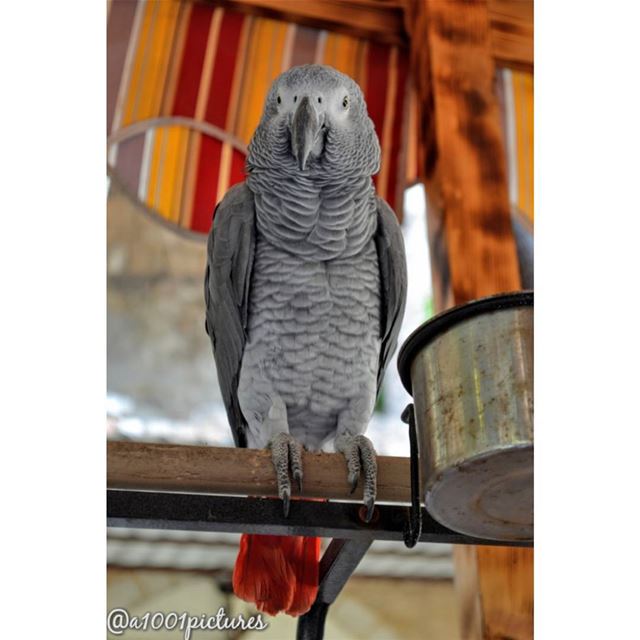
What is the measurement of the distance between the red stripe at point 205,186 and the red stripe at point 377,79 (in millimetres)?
316

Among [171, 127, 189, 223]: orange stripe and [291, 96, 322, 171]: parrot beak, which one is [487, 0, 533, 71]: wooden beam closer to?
[291, 96, 322, 171]: parrot beak

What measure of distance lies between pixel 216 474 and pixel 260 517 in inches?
2.4

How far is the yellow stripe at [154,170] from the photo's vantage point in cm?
155

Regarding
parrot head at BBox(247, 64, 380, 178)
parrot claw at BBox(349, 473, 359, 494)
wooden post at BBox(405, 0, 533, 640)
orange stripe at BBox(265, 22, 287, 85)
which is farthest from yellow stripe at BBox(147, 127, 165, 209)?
parrot claw at BBox(349, 473, 359, 494)

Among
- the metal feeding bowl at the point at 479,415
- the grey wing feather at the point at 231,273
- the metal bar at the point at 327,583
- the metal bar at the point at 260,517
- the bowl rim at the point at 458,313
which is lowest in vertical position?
the metal bar at the point at 327,583

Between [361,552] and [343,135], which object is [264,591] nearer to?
[361,552]

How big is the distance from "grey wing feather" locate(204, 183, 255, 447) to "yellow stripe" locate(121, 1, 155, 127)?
41cm

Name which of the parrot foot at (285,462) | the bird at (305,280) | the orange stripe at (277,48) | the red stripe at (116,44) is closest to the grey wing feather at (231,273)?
the bird at (305,280)

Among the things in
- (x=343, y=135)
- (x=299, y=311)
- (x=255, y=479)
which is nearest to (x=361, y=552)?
(x=255, y=479)

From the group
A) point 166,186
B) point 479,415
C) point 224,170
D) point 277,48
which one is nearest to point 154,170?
point 166,186

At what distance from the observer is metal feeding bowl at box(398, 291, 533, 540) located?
2.43 feet

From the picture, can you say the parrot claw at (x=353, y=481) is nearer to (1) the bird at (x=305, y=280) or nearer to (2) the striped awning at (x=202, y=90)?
(1) the bird at (x=305, y=280)

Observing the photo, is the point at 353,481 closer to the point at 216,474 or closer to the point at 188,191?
the point at 216,474
